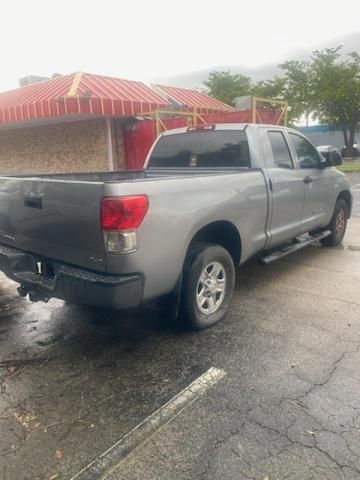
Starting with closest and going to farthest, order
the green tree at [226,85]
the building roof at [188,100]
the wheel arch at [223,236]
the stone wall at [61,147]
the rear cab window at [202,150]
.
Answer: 1. the wheel arch at [223,236]
2. the rear cab window at [202,150]
3. the stone wall at [61,147]
4. the building roof at [188,100]
5. the green tree at [226,85]

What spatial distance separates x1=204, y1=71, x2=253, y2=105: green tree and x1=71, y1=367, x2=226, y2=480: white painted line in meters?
37.7

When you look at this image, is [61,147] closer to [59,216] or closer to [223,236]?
[223,236]

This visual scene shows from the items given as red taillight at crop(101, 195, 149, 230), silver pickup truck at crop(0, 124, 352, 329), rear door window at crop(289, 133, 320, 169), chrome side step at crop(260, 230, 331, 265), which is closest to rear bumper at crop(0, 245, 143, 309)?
silver pickup truck at crop(0, 124, 352, 329)

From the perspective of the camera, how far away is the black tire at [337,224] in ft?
20.2

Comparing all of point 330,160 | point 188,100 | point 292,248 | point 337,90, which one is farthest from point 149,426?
point 337,90

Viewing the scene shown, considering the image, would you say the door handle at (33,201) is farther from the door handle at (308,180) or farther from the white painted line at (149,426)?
the door handle at (308,180)

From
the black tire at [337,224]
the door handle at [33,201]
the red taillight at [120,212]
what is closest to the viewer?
the red taillight at [120,212]

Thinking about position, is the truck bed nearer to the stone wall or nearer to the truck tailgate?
the truck tailgate

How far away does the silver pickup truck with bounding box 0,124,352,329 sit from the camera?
274 cm

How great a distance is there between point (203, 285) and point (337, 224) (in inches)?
144

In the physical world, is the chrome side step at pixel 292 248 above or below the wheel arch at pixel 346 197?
below

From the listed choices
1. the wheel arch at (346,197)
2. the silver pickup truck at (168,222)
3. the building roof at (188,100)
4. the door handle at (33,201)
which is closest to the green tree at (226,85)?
the building roof at (188,100)

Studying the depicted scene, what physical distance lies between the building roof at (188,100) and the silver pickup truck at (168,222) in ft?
27.4

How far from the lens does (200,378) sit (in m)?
2.88
